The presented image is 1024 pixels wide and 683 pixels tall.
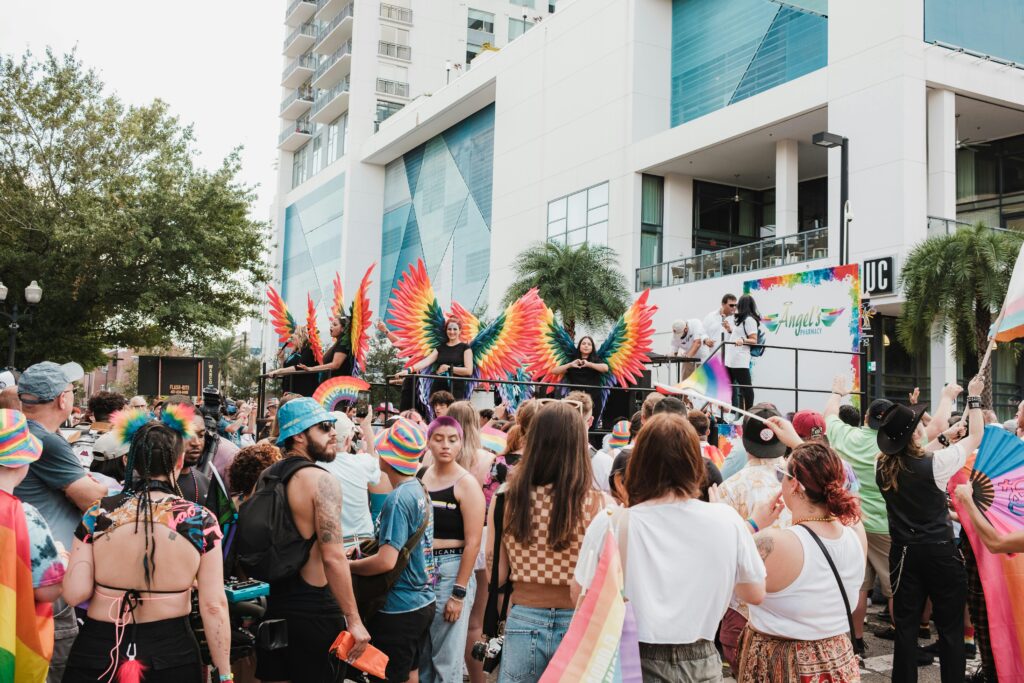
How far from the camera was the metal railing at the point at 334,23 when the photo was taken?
179 ft

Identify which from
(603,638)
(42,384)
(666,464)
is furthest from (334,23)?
(603,638)

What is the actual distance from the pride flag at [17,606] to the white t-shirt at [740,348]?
937 centimetres

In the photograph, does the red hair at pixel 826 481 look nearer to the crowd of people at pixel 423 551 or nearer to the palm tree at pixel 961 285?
the crowd of people at pixel 423 551

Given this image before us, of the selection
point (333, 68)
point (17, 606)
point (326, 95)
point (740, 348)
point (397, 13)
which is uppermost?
point (397, 13)

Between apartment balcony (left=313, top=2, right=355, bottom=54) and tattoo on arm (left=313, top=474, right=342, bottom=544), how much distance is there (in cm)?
5382

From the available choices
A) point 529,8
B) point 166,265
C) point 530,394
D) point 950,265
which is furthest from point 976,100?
point 529,8

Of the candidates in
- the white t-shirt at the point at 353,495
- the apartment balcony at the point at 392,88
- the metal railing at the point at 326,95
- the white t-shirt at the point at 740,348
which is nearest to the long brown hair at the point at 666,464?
the white t-shirt at the point at 353,495

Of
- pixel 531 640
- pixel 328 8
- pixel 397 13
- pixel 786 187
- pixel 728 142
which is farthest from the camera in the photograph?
pixel 328 8

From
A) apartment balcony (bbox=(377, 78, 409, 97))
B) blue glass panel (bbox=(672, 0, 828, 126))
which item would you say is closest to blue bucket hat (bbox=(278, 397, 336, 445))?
blue glass panel (bbox=(672, 0, 828, 126))

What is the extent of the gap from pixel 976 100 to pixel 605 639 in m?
23.9

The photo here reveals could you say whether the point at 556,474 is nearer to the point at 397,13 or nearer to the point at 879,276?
the point at 879,276

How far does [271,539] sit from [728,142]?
24573 millimetres

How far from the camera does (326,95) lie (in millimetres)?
56281

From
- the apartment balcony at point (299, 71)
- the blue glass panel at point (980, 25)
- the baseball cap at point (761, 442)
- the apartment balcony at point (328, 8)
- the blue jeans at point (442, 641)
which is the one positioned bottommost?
the blue jeans at point (442, 641)
